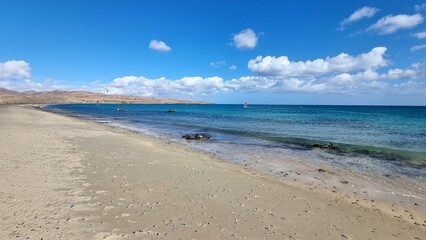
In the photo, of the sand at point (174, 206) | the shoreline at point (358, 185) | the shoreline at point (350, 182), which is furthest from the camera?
the shoreline at point (350, 182)

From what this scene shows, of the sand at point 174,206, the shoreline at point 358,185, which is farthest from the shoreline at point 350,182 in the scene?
→ the sand at point 174,206

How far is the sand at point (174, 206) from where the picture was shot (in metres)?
6.79

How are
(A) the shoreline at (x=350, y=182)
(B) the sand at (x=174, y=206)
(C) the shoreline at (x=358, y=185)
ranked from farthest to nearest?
(A) the shoreline at (x=350, y=182) → (C) the shoreline at (x=358, y=185) → (B) the sand at (x=174, y=206)

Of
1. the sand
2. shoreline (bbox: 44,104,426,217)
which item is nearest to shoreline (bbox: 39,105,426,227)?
shoreline (bbox: 44,104,426,217)

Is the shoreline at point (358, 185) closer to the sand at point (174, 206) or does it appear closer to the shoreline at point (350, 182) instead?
the shoreline at point (350, 182)

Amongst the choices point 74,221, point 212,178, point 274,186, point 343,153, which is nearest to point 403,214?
point 274,186

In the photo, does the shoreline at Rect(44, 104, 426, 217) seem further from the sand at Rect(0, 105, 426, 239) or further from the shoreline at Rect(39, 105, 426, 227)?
the sand at Rect(0, 105, 426, 239)

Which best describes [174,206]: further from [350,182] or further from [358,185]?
[350,182]

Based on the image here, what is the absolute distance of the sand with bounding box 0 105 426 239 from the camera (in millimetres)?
6789

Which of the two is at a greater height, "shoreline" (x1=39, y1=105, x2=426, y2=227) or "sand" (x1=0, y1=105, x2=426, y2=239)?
"sand" (x1=0, y1=105, x2=426, y2=239)

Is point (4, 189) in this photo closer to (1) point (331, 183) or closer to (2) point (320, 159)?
(1) point (331, 183)

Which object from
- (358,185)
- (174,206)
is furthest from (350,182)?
(174,206)

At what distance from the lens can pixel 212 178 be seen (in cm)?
1178

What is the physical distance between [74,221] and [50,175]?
4.84m
